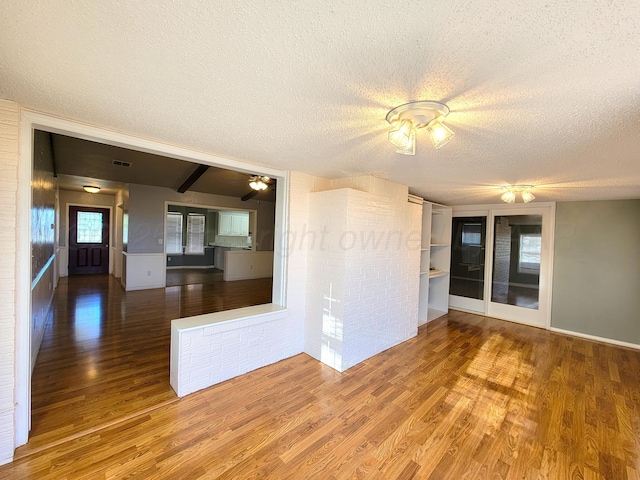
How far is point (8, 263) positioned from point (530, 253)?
21.2ft

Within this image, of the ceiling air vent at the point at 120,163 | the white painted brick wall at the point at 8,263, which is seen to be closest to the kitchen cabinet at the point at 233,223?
the ceiling air vent at the point at 120,163

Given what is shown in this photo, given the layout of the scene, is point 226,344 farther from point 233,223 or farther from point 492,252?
point 233,223

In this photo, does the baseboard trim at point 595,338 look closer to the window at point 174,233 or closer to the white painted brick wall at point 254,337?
the white painted brick wall at point 254,337

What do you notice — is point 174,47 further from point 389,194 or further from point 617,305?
point 617,305

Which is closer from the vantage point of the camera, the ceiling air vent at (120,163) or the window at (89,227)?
the ceiling air vent at (120,163)

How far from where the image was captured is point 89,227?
8.30m

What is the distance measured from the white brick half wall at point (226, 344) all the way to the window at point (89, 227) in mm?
7956

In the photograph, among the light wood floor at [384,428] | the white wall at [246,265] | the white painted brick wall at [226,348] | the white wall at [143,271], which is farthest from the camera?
the white wall at [246,265]

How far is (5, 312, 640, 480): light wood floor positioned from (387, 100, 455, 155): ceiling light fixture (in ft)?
6.62

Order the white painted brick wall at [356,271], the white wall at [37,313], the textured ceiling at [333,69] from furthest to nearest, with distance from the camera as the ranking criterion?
the white painted brick wall at [356,271] → the white wall at [37,313] → the textured ceiling at [333,69]

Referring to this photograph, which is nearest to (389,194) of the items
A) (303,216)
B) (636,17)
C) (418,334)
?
(303,216)

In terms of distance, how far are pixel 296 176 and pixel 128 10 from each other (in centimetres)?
230

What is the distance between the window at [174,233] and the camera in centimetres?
988

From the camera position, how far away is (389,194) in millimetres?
3367
